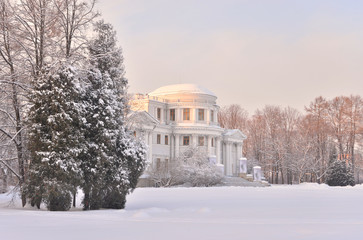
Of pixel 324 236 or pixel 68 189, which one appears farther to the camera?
pixel 68 189

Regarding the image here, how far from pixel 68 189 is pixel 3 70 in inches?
244

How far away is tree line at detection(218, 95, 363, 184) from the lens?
59438 millimetres

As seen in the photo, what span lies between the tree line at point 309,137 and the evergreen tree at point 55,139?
46826mm

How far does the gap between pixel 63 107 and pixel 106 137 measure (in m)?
2.03

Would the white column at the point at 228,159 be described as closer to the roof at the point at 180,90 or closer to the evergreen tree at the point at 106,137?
the roof at the point at 180,90

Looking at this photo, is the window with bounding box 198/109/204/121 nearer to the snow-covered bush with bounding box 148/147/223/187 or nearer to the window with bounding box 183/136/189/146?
the window with bounding box 183/136/189/146

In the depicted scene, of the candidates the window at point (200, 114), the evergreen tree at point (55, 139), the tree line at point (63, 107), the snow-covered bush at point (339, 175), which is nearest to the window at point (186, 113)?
the window at point (200, 114)

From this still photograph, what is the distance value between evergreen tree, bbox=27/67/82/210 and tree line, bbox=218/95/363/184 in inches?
1844

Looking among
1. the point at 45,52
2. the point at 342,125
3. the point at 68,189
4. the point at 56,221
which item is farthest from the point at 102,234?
the point at 342,125

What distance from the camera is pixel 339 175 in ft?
179

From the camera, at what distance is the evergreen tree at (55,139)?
16453mm

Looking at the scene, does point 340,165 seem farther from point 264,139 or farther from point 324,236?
point 324,236

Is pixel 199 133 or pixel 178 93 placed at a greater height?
pixel 178 93

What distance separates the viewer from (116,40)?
20.5 meters
